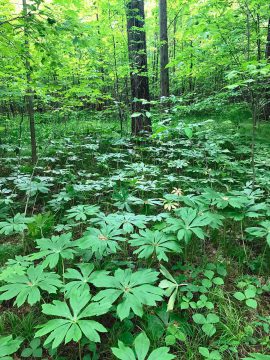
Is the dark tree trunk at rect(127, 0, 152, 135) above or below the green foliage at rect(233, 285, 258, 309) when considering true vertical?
above

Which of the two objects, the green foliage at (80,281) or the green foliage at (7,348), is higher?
the green foliage at (80,281)

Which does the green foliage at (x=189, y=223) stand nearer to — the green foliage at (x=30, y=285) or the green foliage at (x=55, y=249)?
the green foliage at (x=55, y=249)

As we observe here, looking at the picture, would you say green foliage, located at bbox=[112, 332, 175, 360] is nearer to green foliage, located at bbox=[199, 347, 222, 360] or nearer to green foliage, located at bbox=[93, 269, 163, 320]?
green foliage, located at bbox=[93, 269, 163, 320]

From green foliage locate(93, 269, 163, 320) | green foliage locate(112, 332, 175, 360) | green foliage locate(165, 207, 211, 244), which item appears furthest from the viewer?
green foliage locate(165, 207, 211, 244)

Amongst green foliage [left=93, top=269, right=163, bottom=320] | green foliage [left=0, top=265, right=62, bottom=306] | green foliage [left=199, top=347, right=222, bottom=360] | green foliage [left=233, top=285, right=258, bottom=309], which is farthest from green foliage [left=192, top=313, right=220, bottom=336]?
green foliage [left=0, top=265, right=62, bottom=306]

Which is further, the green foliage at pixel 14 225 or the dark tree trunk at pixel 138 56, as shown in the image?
the dark tree trunk at pixel 138 56

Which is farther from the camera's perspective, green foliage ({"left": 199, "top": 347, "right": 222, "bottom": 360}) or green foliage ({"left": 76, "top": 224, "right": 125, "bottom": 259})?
green foliage ({"left": 76, "top": 224, "right": 125, "bottom": 259})

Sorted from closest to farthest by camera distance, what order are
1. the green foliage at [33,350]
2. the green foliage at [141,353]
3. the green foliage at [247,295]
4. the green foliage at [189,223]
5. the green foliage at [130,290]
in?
1. the green foliage at [141,353]
2. the green foliage at [130,290]
3. the green foliage at [33,350]
4. the green foliage at [247,295]
5. the green foliage at [189,223]

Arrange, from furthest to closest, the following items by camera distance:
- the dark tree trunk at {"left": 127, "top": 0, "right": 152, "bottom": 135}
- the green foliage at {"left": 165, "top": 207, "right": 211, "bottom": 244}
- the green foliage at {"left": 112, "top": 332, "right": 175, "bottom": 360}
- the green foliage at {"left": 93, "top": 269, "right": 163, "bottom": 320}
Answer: the dark tree trunk at {"left": 127, "top": 0, "right": 152, "bottom": 135}
the green foliage at {"left": 165, "top": 207, "right": 211, "bottom": 244}
the green foliage at {"left": 93, "top": 269, "right": 163, "bottom": 320}
the green foliage at {"left": 112, "top": 332, "right": 175, "bottom": 360}

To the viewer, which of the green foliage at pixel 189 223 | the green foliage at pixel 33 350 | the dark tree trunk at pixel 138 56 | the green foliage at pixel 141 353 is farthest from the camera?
the dark tree trunk at pixel 138 56

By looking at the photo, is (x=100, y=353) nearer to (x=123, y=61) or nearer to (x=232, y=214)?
(x=232, y=214)

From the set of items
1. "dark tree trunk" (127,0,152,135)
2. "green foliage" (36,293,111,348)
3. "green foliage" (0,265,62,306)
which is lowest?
"green foliage" (36,293,111,348)

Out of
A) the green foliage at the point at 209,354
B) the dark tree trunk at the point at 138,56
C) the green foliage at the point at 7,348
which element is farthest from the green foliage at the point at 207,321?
the dark tree trunk at the point at 138,56

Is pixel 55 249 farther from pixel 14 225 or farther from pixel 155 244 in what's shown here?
pixel 155 244
